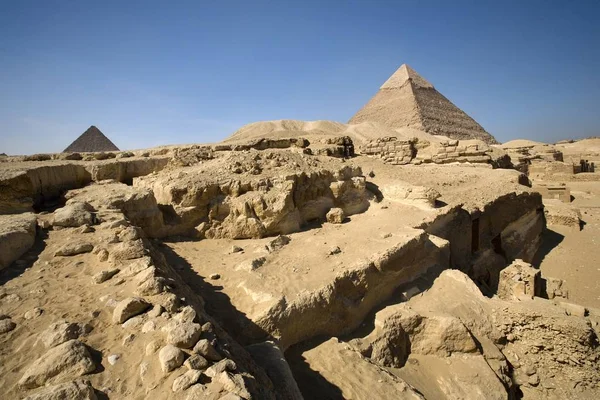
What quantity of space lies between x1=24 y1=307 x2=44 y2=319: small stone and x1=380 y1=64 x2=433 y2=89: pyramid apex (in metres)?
39.0

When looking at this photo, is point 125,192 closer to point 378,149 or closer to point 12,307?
point 12,307

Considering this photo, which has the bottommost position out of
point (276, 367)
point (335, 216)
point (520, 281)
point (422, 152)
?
point (520, 281)

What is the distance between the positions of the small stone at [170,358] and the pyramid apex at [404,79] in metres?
39.0

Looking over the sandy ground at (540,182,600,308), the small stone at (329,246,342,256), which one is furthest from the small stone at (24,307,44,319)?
the sandy ground at (540,182,600,308)

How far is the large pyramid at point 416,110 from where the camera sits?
32.0m

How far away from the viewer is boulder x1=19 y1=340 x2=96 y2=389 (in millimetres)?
1750

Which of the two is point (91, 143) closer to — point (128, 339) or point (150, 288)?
point (150, 288)

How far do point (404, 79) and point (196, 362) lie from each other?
39.7 m

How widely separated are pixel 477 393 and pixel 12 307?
15.8 feet

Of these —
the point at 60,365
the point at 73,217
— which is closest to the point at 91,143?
the point at 73,217

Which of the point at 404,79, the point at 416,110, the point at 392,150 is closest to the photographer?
the point at 392,150

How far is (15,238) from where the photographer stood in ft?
10.6

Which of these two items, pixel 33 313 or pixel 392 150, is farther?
pixel 392 150

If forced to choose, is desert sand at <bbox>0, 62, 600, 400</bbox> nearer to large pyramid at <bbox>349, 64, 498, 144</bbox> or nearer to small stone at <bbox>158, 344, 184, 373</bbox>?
small stone at <bbox>158, 344, 184, 373</bbox>
